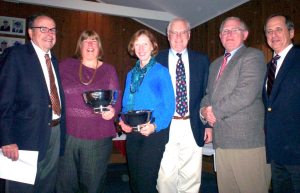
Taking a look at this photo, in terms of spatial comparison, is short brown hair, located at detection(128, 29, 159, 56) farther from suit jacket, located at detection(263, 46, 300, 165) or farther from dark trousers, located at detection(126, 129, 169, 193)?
suit jacket, located at detection(263, 46, 300, 165)

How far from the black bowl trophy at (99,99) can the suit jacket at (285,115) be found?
1.23m

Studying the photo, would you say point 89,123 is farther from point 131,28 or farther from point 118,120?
point 131,28

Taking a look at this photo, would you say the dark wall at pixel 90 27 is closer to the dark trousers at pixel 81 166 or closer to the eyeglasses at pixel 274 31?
the dark trousers at pixel 81 166

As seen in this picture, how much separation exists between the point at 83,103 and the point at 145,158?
2.31 ft

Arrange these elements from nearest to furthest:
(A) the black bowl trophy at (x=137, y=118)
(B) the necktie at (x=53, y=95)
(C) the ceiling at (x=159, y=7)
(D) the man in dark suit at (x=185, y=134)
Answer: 1. (A) the black bowl trophy at (x=137, y=118)
2. (B) the necktie at (x=53, y=95)
3. (D) the man in dark suit at (x=185, y=134)
4. (C) the ceiling at (x=159, y=7)

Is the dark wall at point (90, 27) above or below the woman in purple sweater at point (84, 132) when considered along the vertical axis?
above

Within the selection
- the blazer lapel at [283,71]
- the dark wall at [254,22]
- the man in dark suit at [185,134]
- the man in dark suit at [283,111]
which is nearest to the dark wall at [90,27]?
the dark wall at [254,22]

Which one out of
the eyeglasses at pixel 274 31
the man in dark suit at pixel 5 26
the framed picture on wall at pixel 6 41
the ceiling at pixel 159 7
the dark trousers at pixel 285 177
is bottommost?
the dark trousers at pixel 285 177

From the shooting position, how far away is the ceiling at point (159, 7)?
4.86 m

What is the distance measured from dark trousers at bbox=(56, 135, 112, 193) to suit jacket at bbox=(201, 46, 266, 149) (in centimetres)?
101

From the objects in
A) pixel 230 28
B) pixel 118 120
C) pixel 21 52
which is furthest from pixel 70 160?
pixel 230 28

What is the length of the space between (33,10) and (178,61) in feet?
15.6

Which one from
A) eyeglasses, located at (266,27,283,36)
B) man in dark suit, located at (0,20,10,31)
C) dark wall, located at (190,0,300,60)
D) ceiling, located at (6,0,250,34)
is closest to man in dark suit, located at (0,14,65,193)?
eyeglasses, located at (266,27,283,36)

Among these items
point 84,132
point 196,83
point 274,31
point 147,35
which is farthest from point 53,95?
point 274,31
